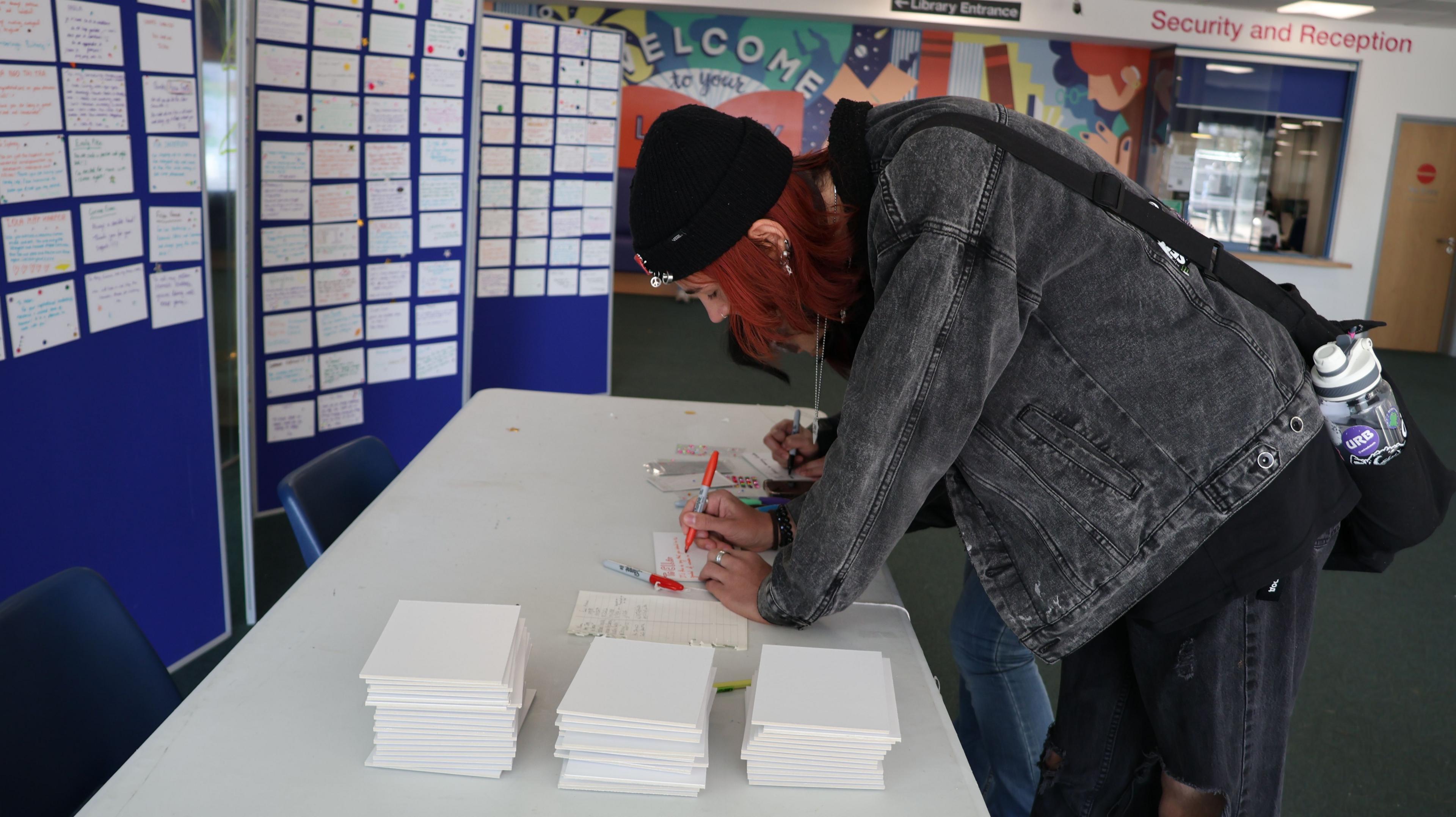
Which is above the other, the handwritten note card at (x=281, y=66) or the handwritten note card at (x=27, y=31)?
the handwritten note card at (x=281, y=66)

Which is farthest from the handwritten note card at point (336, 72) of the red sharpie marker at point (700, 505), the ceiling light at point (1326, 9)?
the ceiling light at point (1326, 9)

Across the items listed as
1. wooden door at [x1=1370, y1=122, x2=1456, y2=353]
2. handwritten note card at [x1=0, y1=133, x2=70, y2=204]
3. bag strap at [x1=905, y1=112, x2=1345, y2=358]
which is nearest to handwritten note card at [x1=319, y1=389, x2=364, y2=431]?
handwritten note card at [x1=0, y1=133, x2=70, y2=204]

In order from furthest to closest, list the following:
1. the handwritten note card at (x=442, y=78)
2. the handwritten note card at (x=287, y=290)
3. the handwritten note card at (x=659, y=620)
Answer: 1. the handwritten note card at (x=442, y=78)
2. the handwritten note card at (x=287, y=290)
3. the handwritten note card at (x=659, y=620)

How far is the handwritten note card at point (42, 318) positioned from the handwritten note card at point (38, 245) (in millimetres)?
35

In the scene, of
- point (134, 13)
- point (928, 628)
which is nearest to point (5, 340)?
point (134, 13)

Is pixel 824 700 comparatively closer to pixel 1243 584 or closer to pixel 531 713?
pixel 531 713

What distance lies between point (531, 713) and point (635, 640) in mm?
169

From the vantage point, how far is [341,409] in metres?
3.68

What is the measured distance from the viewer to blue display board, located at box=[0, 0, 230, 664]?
1979mm

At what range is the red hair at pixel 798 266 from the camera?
44.6 inches

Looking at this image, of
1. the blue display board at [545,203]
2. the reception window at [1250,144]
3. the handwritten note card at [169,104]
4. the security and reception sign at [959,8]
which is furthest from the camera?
the reception window at [1250,144]

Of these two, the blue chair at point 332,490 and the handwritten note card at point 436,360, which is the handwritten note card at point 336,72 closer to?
the handwritten note card at point 436,360

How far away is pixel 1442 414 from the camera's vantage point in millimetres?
6602

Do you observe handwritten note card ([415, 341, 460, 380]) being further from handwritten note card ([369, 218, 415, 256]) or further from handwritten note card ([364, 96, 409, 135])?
handwritten note card ([364, 96, 409, 135])
